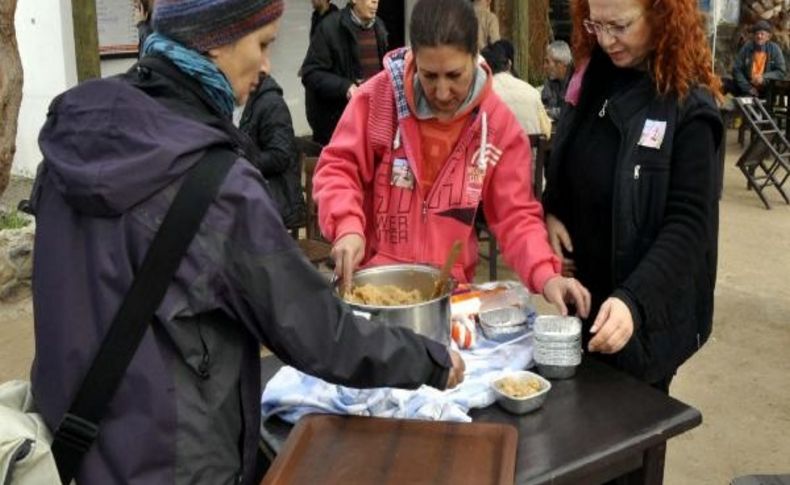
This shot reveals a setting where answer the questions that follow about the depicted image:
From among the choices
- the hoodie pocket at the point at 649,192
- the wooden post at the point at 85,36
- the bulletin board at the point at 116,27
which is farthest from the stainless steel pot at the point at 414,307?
the bulletin board at the point at 116,27

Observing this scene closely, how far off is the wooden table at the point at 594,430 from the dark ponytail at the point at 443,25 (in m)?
0.89

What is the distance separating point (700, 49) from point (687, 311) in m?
0.64

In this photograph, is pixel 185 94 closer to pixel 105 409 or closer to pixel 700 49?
pixel 105 409

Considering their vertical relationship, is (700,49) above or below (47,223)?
above

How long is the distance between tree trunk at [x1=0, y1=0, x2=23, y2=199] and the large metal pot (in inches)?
134

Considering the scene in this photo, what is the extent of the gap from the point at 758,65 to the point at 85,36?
968 centimetres

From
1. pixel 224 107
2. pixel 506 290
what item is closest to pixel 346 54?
pixel 506 290

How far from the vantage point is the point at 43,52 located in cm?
709

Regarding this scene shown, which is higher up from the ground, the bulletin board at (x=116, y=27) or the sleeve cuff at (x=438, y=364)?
the bulletin board at (x=116, y=27)

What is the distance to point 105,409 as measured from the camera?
137 cm

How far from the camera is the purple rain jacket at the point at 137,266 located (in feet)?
4.44

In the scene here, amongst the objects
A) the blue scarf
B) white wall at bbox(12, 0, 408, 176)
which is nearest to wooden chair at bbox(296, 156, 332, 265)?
white wall at bbox(12, 0, 408, 176)

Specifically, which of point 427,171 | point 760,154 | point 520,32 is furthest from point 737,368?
point 520,32

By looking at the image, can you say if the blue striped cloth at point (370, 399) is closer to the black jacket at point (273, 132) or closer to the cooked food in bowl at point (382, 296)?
the cooked food in bowl at point (382, 296)
